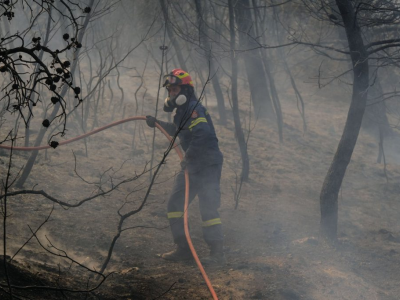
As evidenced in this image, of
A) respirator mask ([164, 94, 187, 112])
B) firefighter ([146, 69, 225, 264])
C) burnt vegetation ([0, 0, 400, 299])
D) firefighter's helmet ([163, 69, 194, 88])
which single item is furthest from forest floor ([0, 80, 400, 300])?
firefighter's helmet ([163, 69, 194, 88])

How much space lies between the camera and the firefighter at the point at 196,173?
551 cm

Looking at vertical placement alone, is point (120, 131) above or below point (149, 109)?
below

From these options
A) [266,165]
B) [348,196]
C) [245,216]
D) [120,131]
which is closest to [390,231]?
[348,196]

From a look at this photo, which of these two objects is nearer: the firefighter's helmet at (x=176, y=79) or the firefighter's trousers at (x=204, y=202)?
the firefighter's trousers at (x=204, y=202)

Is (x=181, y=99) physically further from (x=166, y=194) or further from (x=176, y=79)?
(x=166, y=194)

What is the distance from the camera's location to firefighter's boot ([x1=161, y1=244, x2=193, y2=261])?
5465mm

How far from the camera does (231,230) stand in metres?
6.86

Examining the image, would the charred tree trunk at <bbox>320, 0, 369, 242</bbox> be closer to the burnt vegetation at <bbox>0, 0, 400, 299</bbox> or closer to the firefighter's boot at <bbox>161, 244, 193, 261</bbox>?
the burnt vegetation at <bbox>0, 0, 400, 299</bbox>

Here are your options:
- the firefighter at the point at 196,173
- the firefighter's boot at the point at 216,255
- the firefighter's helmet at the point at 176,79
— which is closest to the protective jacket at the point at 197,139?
the firefighter at the point at 196,173

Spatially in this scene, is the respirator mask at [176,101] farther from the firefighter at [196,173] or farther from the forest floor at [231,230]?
the forest floor at [231,230]

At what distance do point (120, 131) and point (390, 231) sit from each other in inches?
241

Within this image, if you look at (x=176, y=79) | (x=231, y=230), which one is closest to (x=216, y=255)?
(x=231, y=230)

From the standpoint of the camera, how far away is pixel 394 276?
5852mm

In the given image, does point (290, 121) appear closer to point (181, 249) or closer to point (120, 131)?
point (120, 131)
